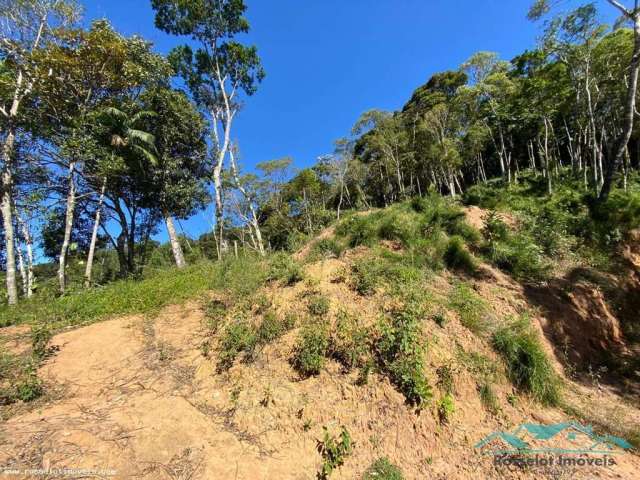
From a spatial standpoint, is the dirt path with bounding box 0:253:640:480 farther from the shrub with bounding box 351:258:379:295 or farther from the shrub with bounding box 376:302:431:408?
the shrub with bounding box 351:258:379:295

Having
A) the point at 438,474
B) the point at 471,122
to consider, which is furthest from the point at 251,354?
the point at 471,122

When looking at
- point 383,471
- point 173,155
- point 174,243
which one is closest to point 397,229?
point 383,471

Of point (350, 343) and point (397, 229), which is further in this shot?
point (397, 229)

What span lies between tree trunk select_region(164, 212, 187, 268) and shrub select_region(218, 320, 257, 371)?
836cm

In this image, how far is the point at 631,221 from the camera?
710 cm

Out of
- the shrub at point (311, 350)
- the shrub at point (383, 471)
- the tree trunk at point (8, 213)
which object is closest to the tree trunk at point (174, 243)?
the tree trunk at point (8, 213)

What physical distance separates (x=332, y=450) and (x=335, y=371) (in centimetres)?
90

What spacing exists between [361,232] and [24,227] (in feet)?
59.1

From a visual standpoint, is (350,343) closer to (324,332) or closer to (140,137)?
(324,332)

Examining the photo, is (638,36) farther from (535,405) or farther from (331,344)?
(331,344)

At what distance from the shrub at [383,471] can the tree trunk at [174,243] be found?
10802 mm

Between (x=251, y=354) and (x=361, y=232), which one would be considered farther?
(x=361, y=232)

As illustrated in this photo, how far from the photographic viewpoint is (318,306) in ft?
14.5

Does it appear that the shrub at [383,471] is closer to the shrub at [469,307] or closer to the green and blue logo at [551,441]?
the green and blue logo at [551,441]
